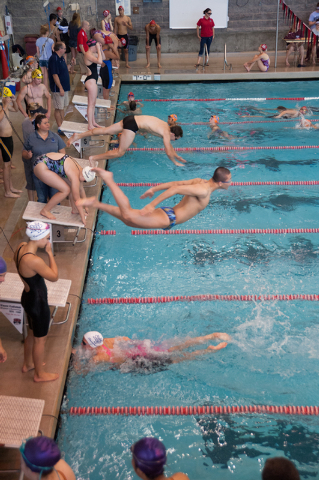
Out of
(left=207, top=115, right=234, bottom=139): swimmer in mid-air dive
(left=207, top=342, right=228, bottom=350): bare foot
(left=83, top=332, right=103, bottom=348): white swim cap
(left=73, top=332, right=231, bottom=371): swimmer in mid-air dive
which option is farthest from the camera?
(left=207, top=115, right=234, bottom=139): swimmer in mid-air dive

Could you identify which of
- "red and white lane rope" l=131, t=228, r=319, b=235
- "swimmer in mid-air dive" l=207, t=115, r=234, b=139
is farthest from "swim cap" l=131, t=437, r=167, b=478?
"swimmer in mid-air dive" l=207, t=115, r=234, b=139

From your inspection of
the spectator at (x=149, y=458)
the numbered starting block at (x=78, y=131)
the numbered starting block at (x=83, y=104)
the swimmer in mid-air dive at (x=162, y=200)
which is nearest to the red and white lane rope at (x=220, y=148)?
the numbered starting block at (x=83, y=104)

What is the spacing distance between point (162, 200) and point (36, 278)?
125cm

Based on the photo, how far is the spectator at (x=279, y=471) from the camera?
1.84m

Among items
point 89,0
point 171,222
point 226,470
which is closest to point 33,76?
point 171,222

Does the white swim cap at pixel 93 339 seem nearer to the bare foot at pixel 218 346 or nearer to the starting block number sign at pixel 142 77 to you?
the bare foot at pixel 218 346

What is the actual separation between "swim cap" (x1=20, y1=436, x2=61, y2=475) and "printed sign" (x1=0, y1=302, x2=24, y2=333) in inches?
68.7

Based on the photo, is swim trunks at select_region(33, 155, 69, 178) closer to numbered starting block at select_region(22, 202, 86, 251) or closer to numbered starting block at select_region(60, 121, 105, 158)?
numbered starting block at select_region(22, 202, 86, 251)

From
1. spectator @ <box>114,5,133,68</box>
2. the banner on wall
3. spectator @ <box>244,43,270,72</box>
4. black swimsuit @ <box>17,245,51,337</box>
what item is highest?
the banner on wall

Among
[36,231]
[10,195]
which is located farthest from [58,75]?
[36,231]

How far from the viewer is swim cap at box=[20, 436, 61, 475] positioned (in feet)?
6.08

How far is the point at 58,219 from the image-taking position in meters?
4.92

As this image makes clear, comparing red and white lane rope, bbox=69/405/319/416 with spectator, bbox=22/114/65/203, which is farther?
spectator, bbox=22/114/65/203

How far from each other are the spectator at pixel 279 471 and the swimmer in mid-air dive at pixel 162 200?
7.21 ft
